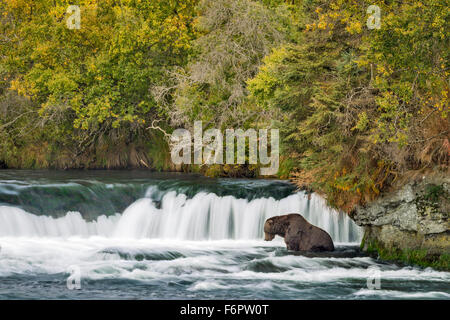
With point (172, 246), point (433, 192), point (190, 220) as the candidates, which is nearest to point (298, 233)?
point (172, 246)

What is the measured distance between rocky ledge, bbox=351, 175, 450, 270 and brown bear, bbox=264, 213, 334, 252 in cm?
115

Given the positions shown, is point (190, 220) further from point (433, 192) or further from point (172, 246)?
point (433, 192)

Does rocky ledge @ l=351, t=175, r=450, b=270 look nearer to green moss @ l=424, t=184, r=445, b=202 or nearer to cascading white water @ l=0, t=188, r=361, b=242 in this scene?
green moss @ l=424, t=184, r=445, b=202

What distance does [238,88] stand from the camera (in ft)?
79.9

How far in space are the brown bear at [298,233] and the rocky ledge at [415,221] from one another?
115 cm

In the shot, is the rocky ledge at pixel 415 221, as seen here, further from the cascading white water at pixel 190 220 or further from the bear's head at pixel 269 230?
the cascading white water at pixel 190 220

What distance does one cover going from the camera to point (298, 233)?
17.4 metres

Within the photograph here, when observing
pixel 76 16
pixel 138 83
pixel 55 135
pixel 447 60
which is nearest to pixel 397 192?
pixel 447 60

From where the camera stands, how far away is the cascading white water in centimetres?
1964

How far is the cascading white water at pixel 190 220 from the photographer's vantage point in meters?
19.6

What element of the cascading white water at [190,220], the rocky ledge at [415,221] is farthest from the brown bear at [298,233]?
the cascading white water at [190,220]

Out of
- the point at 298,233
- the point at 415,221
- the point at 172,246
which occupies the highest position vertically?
the point at 415,221

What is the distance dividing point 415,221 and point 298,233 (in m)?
3.18
